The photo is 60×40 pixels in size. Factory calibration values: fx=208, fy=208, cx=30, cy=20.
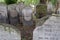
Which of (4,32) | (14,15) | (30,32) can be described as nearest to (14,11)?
(14,15)

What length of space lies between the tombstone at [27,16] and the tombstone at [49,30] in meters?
0.61

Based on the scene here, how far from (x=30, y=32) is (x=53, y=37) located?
0.57 meters

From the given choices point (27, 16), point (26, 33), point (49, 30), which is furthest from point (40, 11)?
point (49, 30)

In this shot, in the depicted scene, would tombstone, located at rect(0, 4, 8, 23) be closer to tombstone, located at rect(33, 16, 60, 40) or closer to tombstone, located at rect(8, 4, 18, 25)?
tombstone, located at rect(8, 4, 18, 25)

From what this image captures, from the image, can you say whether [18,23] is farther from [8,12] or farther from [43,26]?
[43,26]

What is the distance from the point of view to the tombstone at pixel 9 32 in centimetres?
137

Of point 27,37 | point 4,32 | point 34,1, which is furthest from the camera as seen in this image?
point 27,37

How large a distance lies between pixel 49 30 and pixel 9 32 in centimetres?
28

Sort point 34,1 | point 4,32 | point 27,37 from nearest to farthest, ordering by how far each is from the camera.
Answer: point 34,1 < point 4,32 < point 27,37

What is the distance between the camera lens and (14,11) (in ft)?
6.92

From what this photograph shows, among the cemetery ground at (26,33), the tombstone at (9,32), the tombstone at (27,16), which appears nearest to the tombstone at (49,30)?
the tombstone at (9,32)

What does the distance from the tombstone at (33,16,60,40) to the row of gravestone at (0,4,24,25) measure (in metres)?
0.64

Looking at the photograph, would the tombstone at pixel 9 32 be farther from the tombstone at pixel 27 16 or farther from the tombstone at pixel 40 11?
the tombstone at pixel 40 11

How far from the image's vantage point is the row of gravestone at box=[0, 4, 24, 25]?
198 centimetres
